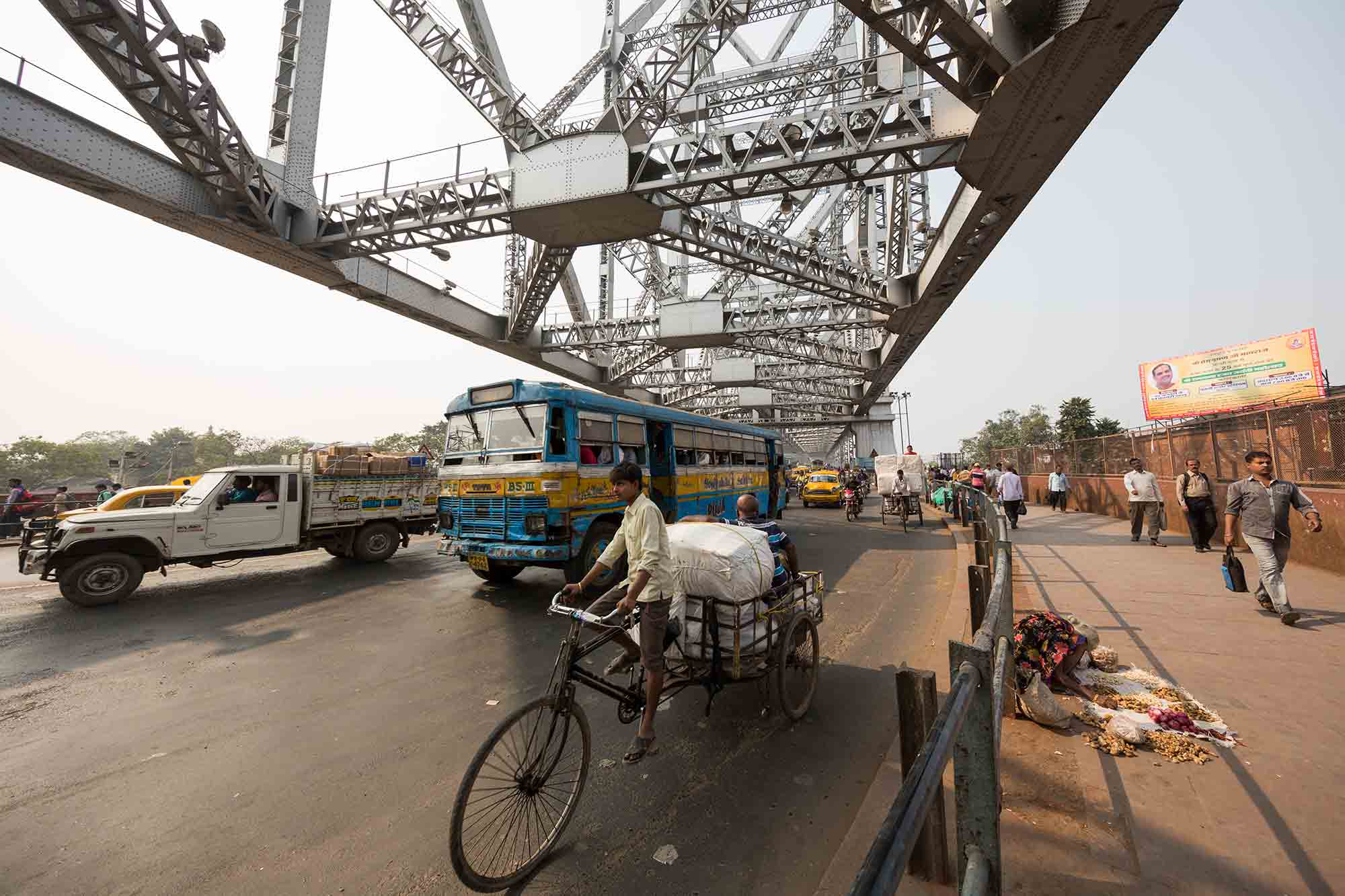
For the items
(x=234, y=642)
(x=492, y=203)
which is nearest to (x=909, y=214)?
(x=492, y=203)

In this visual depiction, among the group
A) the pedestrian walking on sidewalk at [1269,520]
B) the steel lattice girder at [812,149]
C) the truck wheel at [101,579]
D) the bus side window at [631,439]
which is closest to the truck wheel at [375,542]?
the truck wheel at [101,579]

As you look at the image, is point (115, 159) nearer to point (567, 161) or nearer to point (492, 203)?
point (492, 203)

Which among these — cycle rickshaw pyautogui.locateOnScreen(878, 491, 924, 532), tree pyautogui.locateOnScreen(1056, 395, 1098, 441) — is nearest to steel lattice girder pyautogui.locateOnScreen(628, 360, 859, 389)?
cycle rickshaw pyautogui.locateOnScreen(878, 491, 924, 532)

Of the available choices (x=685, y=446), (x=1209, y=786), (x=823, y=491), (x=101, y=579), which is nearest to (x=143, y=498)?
(x=101, y=579)

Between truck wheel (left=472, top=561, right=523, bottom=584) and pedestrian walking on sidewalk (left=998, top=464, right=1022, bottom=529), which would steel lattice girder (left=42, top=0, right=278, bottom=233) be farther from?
pedestrian walking on sidewalk (left=998, top=464, right=1022, bottom=529)

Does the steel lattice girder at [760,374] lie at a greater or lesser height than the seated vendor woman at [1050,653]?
greater

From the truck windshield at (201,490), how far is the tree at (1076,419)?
64.9 metres

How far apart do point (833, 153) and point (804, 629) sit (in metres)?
7.90

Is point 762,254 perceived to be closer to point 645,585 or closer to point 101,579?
point 645,585

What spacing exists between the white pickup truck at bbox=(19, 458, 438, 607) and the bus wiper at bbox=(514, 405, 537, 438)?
5116 millimetres

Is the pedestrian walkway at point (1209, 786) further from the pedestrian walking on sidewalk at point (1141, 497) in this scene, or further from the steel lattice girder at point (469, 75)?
the steel lattice girder at point (469, 75)

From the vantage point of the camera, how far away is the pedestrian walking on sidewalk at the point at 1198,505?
9.09 metres

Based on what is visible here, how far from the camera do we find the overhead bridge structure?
6746 millimetres

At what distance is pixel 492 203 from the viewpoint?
10664 mm
